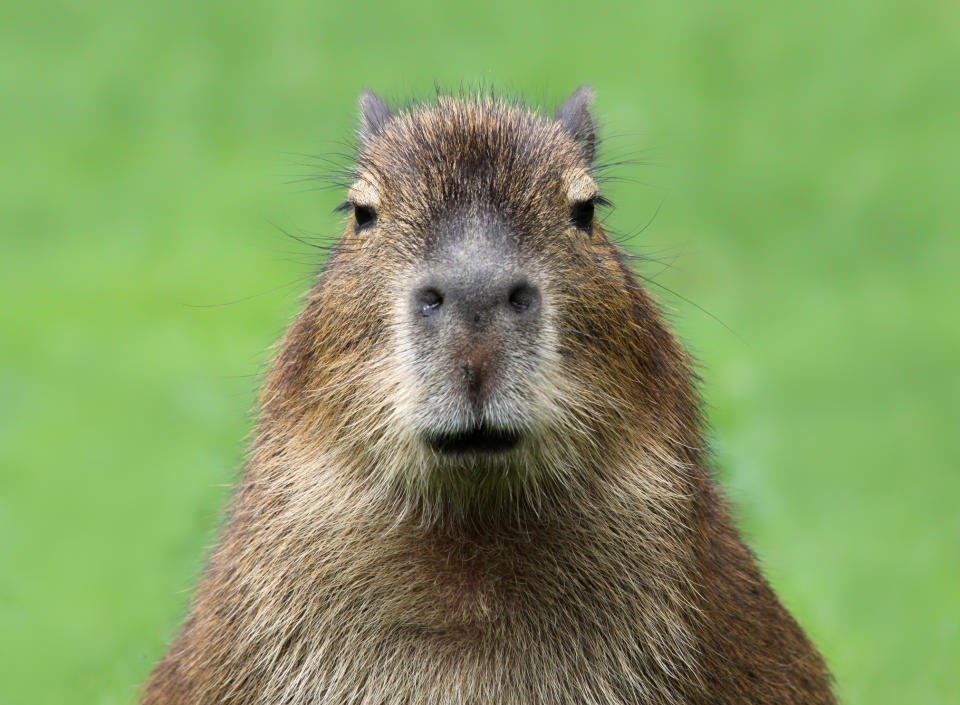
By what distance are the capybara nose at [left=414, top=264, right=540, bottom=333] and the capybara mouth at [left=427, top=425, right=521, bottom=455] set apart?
384 millimetres

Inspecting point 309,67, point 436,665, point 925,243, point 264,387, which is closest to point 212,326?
point 309,67

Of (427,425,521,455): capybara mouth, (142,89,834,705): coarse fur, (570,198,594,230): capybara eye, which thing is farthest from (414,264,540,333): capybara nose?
(570,198,594,230): capybara eye

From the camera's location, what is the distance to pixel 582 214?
5992 millimetres

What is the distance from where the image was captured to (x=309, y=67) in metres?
19.5

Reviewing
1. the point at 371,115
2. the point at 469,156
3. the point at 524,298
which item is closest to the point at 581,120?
the point at 371,115

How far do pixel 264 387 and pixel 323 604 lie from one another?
3.46 feet

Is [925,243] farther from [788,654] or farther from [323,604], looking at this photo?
[323,604]

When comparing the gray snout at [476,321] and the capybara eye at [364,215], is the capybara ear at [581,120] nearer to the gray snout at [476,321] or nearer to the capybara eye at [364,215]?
the capybara eye at [364,215]

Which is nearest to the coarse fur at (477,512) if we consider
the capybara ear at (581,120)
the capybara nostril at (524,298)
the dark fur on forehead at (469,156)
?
the dark fur on forehead at (469,156)

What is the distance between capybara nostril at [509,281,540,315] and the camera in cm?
516

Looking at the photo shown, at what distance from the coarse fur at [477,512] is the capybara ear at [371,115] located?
56cm

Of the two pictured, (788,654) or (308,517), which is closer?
(308,517)

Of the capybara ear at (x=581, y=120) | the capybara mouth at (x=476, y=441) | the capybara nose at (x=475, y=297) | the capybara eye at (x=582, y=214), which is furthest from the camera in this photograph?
the capybara ear at (x=581, y=120)

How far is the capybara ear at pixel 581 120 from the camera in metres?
6.70
